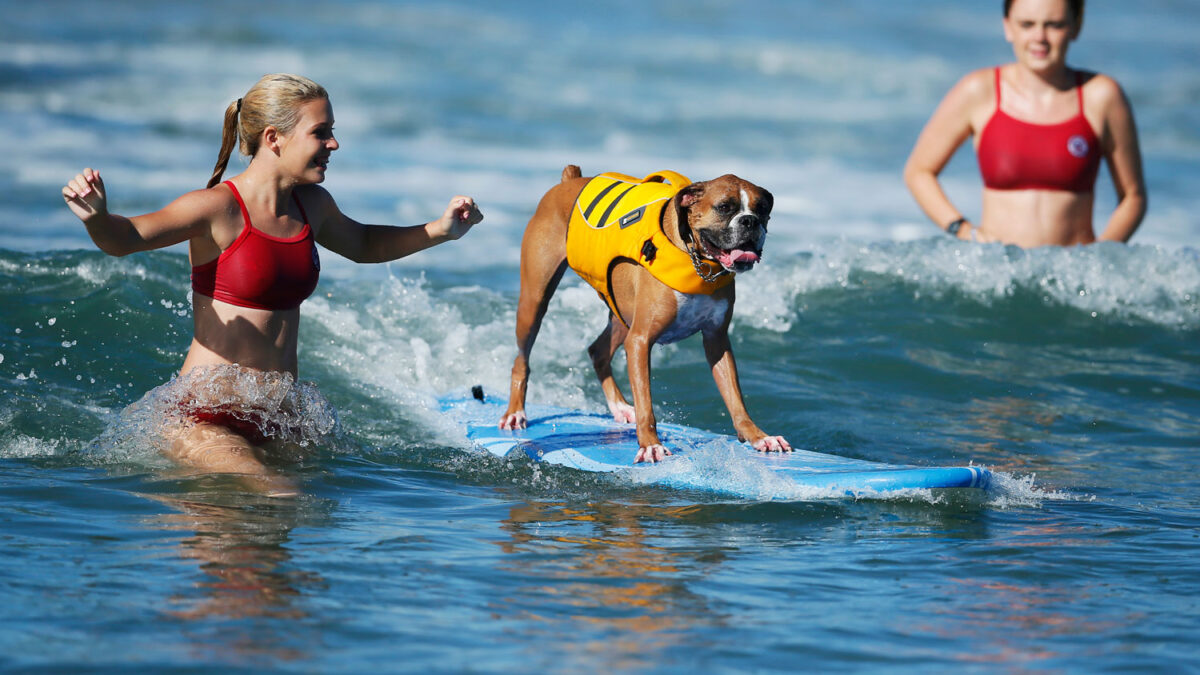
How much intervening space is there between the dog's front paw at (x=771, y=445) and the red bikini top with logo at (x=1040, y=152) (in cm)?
337

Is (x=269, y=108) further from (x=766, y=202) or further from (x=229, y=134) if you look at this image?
(x=766, y=202)

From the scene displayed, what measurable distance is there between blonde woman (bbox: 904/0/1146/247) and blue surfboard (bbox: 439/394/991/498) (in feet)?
10.5

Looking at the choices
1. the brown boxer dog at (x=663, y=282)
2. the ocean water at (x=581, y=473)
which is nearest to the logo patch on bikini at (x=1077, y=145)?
the ocean water at (x=581, y=473)

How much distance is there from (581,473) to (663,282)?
1.02 meters

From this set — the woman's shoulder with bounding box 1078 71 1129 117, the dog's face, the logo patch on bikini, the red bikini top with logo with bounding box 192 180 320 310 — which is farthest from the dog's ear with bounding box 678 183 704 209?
the woman's shoulder with bounding box 1078 71 1129 117

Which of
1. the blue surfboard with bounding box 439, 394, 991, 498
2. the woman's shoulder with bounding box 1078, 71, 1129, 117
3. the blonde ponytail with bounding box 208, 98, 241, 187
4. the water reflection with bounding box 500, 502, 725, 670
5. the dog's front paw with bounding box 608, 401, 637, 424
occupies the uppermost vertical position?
the woman's shoulder with bounding box 1078, 71, 1129, 117

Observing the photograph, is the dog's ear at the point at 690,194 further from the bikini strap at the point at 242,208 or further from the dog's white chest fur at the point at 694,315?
the bikini strap at the point at 242,208

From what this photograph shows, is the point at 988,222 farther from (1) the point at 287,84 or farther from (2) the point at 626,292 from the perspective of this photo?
(1) the point at 287,84

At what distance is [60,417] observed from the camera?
271 inches

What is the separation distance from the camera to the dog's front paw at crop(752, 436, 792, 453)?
246 inches

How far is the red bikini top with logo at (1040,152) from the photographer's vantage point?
28.1 feet

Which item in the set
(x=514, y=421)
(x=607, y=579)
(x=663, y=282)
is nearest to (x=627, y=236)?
(x=663, y=282)

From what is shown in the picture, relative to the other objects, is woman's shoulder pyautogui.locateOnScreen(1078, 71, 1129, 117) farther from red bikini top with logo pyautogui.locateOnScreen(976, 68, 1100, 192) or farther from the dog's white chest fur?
the dog's white chest fur

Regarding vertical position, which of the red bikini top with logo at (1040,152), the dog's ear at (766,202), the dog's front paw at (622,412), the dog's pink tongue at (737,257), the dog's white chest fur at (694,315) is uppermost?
the red bikini top with logo at (1040,152)
